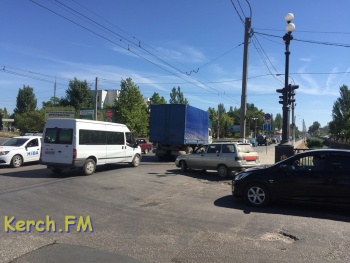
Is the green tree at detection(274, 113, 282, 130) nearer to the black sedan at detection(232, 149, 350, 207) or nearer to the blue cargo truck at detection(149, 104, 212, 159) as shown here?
the blue cargo truck at detection(149, 104, 212, 159)

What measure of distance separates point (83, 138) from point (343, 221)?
9.95m

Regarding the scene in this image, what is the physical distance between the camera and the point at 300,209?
317 inches

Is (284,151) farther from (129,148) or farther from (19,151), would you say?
(19,151)

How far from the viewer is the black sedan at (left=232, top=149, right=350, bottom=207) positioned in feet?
25.0

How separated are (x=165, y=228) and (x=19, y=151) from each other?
Answer: 42.1 ft

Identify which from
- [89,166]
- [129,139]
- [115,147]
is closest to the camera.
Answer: [89,166]

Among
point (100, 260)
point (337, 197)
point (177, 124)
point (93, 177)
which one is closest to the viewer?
point (100, 260)

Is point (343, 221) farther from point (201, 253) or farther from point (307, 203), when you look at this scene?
point (201, 253)

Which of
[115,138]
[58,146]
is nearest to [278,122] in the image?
[115,138]

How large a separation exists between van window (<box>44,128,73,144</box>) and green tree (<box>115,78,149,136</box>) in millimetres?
35917

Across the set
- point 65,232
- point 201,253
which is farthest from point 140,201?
point 201,253

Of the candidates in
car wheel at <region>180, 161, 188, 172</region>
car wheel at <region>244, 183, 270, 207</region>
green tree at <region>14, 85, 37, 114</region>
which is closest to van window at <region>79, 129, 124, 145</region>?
car wheel at <region>180, 161, 188, 172</region>

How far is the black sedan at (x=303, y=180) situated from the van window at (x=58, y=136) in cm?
750

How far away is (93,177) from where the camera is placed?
13.3 metres
